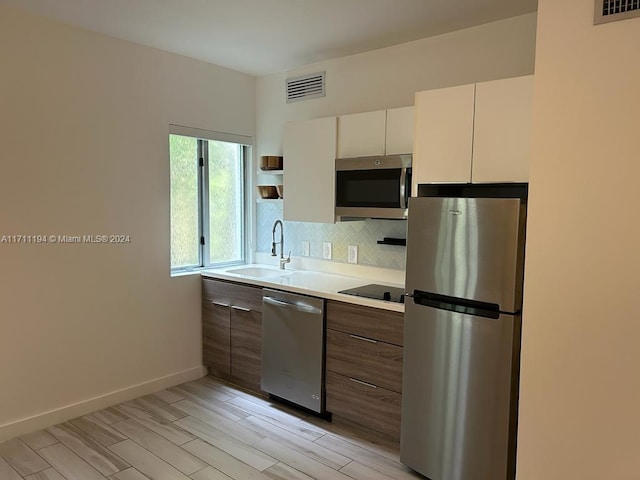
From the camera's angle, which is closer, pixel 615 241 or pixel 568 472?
pixel 615 241

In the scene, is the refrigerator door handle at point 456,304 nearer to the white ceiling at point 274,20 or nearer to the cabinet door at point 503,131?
the cabinet door at point 503,131

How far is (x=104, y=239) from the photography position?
327 cm

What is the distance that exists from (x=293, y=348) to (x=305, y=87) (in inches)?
86.1

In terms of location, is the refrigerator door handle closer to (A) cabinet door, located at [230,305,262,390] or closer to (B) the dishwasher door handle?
(B) the dishwasher door handle

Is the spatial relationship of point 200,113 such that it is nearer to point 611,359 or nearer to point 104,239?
point 104,239

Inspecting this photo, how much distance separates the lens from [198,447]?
2809 millimetres

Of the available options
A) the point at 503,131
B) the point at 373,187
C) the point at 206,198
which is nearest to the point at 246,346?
the point at 206,198

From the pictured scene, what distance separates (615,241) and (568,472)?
0.99 m

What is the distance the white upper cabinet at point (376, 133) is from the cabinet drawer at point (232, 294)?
1.27 metres

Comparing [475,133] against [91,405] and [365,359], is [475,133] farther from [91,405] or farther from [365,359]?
[91,405]

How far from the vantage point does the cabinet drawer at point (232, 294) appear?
3.51 metres

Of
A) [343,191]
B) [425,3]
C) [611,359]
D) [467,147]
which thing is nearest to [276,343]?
[343,191]

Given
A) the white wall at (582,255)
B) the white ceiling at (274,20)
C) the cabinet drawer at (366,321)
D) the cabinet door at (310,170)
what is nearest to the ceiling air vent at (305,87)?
the white ceiling at (274,20)

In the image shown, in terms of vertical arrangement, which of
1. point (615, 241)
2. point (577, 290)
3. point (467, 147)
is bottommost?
point (577, 290)
